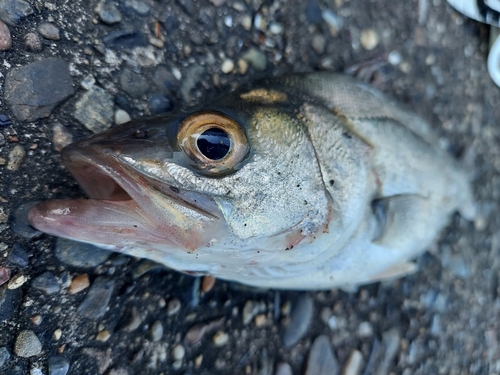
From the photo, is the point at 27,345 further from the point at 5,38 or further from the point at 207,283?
the point at 5,38

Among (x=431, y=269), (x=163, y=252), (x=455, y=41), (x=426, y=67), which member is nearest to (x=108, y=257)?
(x=163, y=252)

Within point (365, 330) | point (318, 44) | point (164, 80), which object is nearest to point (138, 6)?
point (164, 80)

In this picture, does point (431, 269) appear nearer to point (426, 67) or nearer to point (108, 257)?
point (426, 67)

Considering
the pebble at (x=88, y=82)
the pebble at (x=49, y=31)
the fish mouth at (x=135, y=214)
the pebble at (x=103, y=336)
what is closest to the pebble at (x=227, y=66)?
the pebble at (x=88, y=82)

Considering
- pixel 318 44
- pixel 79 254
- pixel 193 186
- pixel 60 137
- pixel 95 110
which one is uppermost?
pixel 318 44

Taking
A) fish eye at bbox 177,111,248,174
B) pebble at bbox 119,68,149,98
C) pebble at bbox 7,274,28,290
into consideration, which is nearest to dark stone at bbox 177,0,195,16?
pebble at bbox 119,68,149,98

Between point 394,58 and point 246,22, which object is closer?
point 246,22

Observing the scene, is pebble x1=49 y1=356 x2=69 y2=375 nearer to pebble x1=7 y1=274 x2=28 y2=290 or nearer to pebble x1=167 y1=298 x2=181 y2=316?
pebble x1=7 y1=274 x2=28 y2=290
